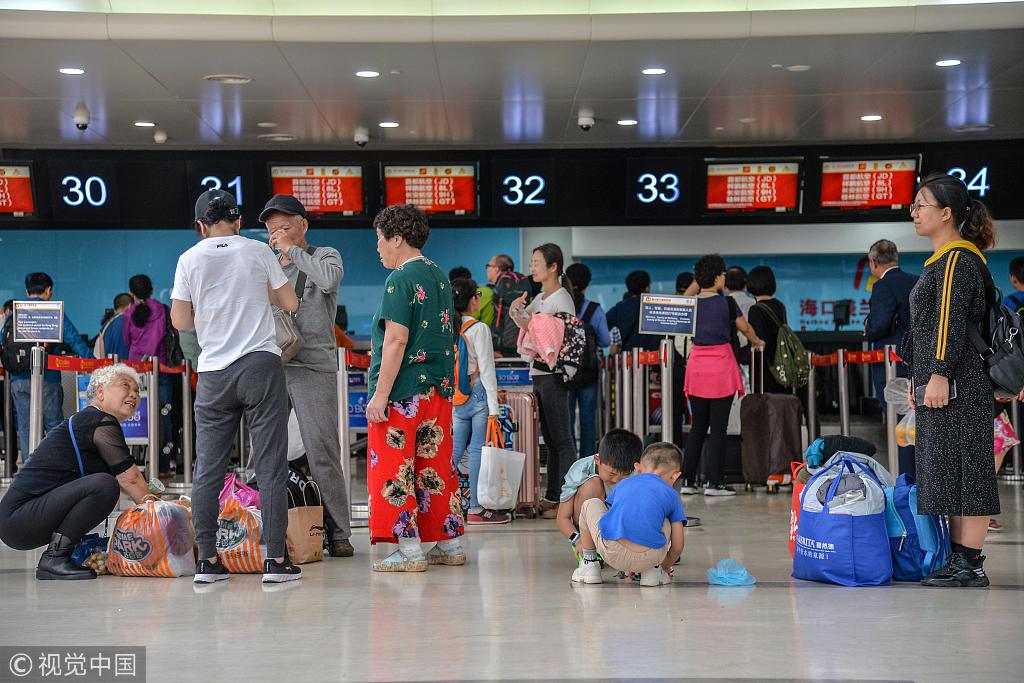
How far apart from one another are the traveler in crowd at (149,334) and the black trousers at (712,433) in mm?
4567

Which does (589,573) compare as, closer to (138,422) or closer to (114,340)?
(138,422)

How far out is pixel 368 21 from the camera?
7.40 m

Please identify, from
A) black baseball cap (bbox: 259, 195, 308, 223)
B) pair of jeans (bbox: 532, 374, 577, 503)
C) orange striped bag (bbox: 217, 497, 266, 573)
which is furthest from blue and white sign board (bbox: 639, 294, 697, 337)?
orange striped bag (bbox: 217, 497, 266, 573)

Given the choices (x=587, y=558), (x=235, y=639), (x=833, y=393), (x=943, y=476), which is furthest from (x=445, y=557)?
(x=833, y=393)

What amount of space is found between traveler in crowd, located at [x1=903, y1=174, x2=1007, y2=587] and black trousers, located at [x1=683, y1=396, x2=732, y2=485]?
3482 millimetres

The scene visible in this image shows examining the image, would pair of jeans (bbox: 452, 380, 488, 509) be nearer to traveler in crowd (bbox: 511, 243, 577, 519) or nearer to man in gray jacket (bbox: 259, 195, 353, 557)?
traveler in crowd (bbox: 511, 243, 577, 519)

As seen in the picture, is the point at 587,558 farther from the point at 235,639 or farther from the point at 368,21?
the point at 368,21

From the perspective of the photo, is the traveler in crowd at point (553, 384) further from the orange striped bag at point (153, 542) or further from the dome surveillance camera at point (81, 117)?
the dome surveillance camera at point (81, 117)

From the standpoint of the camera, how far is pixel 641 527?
4859 millimetres

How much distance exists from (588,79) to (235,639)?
5653mm

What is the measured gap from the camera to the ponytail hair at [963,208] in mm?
4961

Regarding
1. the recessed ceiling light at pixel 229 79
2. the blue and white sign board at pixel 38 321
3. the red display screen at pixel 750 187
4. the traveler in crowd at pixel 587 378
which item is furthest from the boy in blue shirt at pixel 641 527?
the red display screen at pixel 750 187

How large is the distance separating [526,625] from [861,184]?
7325mm

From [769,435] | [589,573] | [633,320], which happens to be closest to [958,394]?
[589,573]
